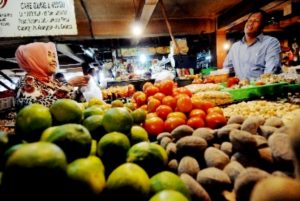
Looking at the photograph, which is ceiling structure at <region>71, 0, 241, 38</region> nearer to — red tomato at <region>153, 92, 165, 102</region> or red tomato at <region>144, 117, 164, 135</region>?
red tomato at <region>153, 92, 165, 102</region>

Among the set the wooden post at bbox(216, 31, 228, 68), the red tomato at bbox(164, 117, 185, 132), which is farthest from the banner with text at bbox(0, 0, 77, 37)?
the wooden post at bbox(216, 31, 228, 68)

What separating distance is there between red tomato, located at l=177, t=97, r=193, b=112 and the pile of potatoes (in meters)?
0.62

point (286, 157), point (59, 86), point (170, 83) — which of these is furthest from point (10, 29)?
point (286, 157)

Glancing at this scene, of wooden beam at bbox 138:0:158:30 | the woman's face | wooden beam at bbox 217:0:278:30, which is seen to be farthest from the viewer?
wooden beam at bbox 217:0:278:30

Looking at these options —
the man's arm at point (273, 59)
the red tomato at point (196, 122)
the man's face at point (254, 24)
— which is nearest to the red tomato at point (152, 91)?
the red tomato at point (196, 122)

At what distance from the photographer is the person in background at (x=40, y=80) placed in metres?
3.48

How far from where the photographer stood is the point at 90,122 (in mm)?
1405

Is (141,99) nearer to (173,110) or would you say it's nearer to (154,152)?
(173,110)

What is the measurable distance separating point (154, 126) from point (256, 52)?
4231mm

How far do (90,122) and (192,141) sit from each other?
22.6 inches

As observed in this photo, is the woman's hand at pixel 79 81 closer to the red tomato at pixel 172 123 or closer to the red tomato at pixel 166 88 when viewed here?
the red tomato at pixel 166 88

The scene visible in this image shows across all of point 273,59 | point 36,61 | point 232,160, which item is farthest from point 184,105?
point 273,59

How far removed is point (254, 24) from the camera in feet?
16.4

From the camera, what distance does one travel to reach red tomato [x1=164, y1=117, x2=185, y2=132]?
182cm
